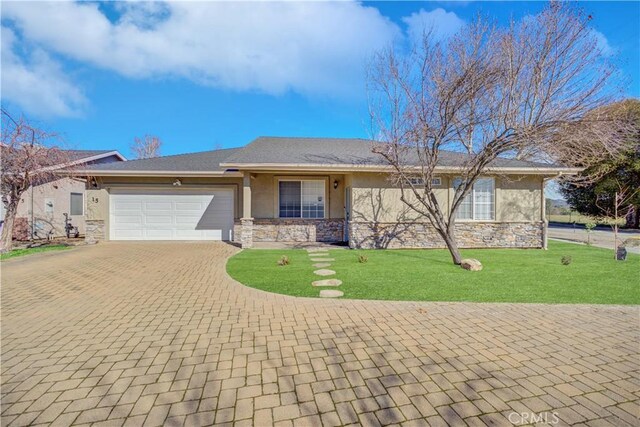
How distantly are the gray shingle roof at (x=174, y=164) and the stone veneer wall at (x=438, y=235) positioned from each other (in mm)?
6688

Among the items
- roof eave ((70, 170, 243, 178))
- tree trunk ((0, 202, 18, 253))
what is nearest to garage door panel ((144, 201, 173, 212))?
roof eave ((70, 170, 243, 178))

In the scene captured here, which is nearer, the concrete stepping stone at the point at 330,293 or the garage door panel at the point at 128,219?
the concrete stepping stone at the point at 330,293

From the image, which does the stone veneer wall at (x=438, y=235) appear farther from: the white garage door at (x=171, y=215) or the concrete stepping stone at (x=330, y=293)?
the white garage door at (x=171, y=215)

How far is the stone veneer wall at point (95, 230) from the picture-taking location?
476 inches

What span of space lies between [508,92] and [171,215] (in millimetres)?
12832

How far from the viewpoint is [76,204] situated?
52.0 feet

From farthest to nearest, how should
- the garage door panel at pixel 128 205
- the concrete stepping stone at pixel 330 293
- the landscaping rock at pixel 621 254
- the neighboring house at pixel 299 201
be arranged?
the garage door panel at pixel 128 205 < the neighboring house at pixel 299 201 < the landscaping rock at pixel 621 254 < the concrete stepping stone at pixel 330 293

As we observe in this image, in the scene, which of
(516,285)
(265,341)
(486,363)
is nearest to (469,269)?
(516,285)

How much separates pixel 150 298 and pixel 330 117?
48.1ft

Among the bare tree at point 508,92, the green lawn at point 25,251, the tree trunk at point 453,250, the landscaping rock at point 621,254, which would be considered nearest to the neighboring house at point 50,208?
the green lawn at point 25,251

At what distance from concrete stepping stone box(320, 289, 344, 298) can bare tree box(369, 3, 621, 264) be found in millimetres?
4329

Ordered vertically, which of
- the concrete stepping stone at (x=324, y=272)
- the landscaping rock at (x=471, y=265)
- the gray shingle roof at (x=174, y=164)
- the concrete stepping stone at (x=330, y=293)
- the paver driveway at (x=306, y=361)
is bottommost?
the paver driveway at (x=306, y=361)

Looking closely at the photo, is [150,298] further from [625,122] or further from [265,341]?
[625,122]

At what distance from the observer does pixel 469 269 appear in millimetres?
7270
